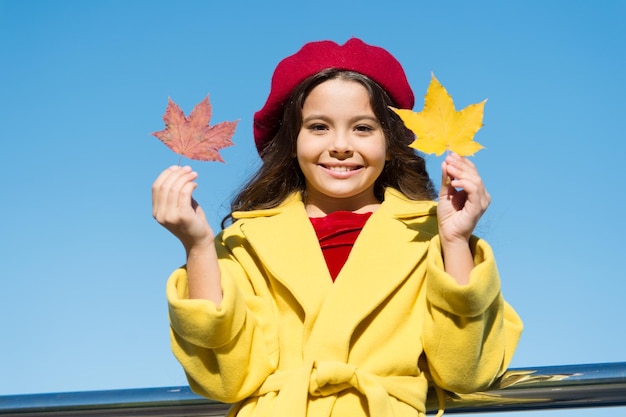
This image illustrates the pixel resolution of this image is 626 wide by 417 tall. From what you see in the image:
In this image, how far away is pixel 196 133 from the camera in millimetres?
2887

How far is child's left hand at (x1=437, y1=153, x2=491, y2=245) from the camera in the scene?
2.82 m

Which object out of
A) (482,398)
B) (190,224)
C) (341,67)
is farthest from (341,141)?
(482,398)

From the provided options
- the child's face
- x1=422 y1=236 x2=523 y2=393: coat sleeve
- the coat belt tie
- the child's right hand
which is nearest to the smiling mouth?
the child's face

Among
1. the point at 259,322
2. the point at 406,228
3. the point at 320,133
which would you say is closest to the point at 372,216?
the point at 406,228

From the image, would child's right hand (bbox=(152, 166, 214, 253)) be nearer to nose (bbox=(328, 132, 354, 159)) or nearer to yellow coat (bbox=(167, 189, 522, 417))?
yellow coat (bbox=(167, 189, 522, 417))

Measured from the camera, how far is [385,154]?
11.0 feet

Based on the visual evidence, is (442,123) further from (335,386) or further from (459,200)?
(335,386)

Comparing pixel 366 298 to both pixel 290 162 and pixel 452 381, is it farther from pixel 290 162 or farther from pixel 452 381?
pixel 290 162

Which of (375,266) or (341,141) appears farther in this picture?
(341,141)

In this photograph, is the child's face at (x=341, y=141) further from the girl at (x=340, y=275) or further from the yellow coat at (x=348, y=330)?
the yellow coat at (x=348, y=330)

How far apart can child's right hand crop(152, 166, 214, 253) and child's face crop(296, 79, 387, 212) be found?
21.0 inches

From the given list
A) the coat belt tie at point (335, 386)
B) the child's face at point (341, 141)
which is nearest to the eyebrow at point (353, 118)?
the child's face at point (341, 141)

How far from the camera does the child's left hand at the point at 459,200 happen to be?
9.24 feet

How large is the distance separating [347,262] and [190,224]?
0.53 meters
